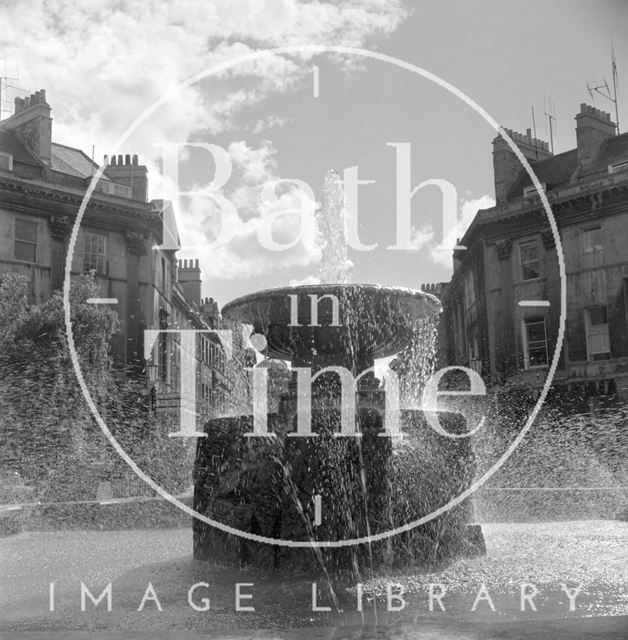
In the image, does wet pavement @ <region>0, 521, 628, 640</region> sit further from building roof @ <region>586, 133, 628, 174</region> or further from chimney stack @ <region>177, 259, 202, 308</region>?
chimney stack @ <region>177, 259, 202, 308</region>

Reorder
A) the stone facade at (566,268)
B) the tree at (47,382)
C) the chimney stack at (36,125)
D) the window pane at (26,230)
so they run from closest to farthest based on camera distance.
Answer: the tree at (47,382), the stone facade at (566,268), the window pane at (26,230), the chimney stack at (36,125)

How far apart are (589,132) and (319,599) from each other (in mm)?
31006

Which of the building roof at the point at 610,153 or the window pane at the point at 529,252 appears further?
the window pane at the point at 529,252

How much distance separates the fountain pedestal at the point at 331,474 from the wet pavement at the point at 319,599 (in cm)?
32

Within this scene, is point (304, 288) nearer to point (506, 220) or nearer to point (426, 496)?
point (426, 496)

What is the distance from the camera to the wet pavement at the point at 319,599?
4242mm

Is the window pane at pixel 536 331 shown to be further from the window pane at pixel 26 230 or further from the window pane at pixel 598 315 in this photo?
the window pane at pixel 26 230

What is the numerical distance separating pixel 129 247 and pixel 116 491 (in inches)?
771

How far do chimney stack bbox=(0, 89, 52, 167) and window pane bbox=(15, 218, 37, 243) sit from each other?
2920mm

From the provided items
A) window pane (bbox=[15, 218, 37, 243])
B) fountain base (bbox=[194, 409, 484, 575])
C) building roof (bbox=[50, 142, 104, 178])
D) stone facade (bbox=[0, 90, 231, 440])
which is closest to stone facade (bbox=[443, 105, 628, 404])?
stone facade (bbox=[0, 90, 231, 440])

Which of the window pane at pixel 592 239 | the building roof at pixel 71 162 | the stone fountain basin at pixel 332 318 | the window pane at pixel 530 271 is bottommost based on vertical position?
the stone fountain basin at pixel 332 318

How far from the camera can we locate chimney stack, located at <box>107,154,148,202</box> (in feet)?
118

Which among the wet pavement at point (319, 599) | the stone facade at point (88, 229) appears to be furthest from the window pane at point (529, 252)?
the wet pavement at point (319, 599)

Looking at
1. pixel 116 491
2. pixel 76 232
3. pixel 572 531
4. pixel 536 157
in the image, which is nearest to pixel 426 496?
pixel 572 531
